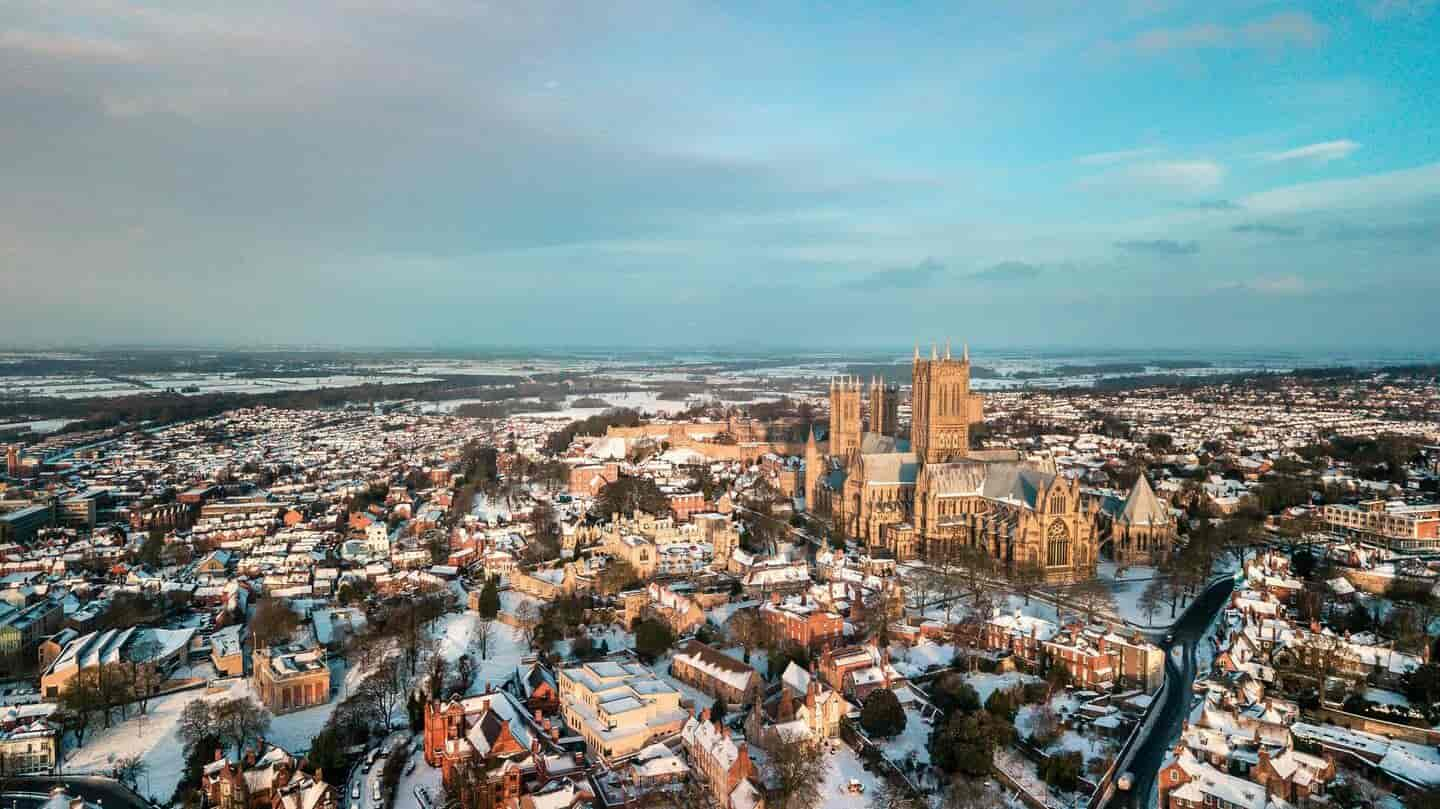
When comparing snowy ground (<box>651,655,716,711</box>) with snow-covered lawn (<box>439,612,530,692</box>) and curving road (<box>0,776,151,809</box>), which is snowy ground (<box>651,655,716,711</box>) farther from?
curving road (<box>0,776,151,809</box>)

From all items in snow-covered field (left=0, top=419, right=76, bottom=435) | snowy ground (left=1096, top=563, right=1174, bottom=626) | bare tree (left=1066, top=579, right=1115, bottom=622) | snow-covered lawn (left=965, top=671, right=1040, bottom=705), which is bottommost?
snow-covered lawn (left=965, top=671, right=1040, bottom=705)

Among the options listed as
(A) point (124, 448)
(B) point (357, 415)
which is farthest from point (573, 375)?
(A) point (124, 448)

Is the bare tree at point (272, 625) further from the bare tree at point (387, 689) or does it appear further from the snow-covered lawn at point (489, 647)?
the bare tree at point (387, 689)

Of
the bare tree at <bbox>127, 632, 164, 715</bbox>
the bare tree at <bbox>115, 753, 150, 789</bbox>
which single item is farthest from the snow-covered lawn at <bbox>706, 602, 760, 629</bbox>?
the bare tree at <bbox>127, 632, 164, 715</bbox>

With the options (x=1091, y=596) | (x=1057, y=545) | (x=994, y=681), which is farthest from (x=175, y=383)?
(x=994, y=681)

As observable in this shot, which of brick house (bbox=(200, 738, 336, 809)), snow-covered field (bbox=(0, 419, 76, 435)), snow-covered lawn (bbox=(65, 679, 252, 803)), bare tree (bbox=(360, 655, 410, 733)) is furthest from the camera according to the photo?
snow-covered field (bbox=(0, 419, 76, 435))

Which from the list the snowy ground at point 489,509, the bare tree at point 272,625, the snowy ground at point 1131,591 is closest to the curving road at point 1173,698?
the snowy ground at point 1131,591

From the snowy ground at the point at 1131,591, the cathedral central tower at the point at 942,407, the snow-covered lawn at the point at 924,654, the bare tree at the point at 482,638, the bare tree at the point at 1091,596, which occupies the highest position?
the cathedral central tower at the point at 942,407

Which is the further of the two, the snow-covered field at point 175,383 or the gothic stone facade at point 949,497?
the snow-covered field at point 175,383
